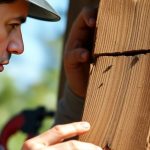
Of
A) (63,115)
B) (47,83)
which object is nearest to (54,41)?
(47,83)

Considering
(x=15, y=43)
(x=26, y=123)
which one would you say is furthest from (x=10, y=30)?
(x=26, y=123)

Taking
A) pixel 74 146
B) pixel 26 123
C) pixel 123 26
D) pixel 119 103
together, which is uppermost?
pixel 123 26

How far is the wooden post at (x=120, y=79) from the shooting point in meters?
1.63

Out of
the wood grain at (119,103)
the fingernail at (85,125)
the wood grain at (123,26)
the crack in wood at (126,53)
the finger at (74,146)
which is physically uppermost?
the wood grain at (123,26)

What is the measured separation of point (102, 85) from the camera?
172cm

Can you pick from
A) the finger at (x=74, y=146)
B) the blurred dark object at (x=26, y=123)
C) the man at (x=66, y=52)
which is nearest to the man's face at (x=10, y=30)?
the man at (x=66, y=52)

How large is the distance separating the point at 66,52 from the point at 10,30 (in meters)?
0.42

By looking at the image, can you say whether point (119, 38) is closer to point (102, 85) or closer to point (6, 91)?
point (102, 85)

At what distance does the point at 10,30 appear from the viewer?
2102 mm

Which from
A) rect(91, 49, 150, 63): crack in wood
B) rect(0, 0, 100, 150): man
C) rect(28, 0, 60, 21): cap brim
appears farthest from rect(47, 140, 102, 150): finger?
rect(28, 0, 60, 21): cap brim

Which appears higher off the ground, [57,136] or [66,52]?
[66,52]

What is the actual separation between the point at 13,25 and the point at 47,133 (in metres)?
0.56

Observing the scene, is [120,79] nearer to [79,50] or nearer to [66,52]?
[79,50]

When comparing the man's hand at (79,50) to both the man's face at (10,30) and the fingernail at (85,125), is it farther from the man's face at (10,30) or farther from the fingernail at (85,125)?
the fingernail at (85,125)
